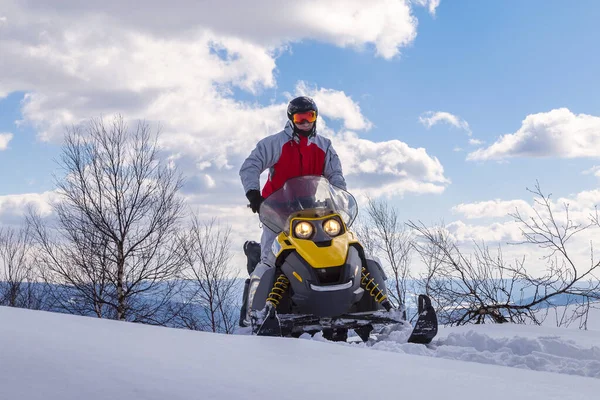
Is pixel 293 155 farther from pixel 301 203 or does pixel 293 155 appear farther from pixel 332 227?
pixel 332 227

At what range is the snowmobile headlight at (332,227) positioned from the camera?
160 inches

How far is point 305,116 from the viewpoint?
511 centimetres

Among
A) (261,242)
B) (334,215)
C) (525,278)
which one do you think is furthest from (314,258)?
(525,278)

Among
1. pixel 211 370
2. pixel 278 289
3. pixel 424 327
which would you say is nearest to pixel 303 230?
pixel 278 289

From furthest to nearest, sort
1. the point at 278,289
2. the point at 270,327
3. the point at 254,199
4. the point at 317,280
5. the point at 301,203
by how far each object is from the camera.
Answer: the point at 254,199 → the point at 301,203 → the point at 278,289 → the point at 317,280 → the point at 270,327

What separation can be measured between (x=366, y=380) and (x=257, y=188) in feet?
12.1

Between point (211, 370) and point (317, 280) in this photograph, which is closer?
point (211, 370)

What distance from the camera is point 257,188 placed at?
5.04 metres

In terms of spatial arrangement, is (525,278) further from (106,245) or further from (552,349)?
(106,245)

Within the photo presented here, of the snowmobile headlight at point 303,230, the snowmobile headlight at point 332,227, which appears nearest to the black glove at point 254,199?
the snowmobile headlight at point 303,230

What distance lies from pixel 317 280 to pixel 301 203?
29.3 inches

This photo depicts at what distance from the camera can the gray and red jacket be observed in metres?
5.35

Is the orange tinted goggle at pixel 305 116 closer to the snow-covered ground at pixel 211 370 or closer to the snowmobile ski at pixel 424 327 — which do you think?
the snowmobile ski at pixel 424 327

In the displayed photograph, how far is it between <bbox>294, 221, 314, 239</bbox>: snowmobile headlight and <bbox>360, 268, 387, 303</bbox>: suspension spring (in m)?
0.56
